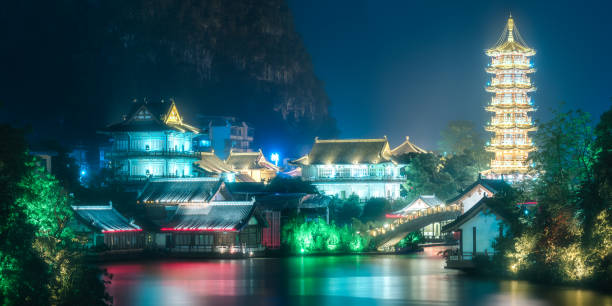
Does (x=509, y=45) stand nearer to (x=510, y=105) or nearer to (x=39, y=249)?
(x=510, y=105)

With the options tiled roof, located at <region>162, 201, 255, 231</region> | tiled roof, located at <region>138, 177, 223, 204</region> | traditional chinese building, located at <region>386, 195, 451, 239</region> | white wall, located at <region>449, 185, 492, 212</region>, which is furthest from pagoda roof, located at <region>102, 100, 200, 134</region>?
white wall, located at <region>449, 185, 492, 212</region>

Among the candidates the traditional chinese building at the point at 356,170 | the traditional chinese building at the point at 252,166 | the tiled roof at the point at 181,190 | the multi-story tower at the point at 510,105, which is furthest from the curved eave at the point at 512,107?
the tiled roof at the point at 181,190

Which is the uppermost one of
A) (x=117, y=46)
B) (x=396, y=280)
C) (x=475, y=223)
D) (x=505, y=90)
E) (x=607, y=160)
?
(x=117, y=46)

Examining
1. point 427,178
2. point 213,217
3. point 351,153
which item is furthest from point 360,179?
point 213,217

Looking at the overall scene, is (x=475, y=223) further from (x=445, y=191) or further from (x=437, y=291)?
(x=445, y=191)

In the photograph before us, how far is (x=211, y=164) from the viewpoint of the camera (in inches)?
3381

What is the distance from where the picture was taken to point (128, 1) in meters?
123

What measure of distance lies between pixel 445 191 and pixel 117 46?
59.9 meters

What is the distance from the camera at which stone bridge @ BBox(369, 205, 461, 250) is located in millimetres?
58906

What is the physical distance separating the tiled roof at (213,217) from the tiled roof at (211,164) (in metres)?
22.8

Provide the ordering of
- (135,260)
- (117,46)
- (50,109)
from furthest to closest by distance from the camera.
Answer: (117,46) < (50,109) < (135,260)

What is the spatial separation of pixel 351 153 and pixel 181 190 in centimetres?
2944

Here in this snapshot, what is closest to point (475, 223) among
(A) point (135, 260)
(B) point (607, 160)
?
(B) point (607, 160)

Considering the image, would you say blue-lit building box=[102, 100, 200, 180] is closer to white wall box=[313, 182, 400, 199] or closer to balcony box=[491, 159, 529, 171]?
white wall box=[313, 182, 400, 199]
